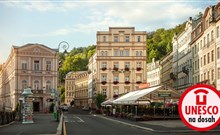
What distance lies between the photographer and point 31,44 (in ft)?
317

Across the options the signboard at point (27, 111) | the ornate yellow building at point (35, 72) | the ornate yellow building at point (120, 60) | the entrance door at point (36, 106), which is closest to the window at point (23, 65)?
the ornate yellow building at point (35, 72)

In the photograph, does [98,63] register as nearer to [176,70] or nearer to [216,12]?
[176,70]

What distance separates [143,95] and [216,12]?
797 inches

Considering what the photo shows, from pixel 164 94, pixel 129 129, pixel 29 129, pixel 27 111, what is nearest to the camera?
pixel 29 129

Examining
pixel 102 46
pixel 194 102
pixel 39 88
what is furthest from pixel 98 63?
pixel 194 102

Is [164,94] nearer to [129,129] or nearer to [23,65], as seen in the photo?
[129,129]

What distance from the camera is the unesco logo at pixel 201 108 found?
291 cm

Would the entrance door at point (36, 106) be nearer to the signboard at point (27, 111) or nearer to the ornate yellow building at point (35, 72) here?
the ornate yellow building at point (35, 72)

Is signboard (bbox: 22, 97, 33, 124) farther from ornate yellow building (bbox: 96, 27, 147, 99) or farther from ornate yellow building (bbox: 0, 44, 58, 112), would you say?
ornate yellow building (bbox: 96, 27, 147, 99)

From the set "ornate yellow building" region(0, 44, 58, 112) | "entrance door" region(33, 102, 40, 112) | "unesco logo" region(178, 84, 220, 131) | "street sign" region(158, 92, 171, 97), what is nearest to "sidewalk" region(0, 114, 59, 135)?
"street sign" region(158, 92, 171, 97)

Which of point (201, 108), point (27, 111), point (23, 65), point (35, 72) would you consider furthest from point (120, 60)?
Result: point (201, 108)

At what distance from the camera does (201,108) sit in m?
2.92

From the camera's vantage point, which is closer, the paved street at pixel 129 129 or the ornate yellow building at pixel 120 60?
the paved street at pixel 129 129

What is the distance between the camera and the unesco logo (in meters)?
2.91
